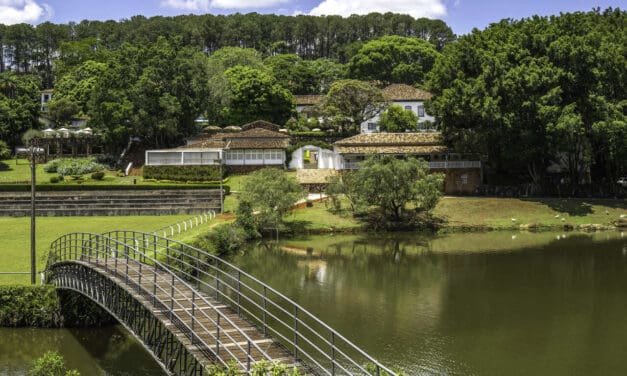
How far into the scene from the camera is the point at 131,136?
67.6 metres

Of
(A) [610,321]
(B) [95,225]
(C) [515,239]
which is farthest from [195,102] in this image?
(A) [610,321]

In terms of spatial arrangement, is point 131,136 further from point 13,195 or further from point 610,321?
point 610,321

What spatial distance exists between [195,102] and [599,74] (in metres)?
39.2

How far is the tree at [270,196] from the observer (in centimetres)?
4334

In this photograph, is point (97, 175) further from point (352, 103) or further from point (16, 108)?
point (352, 103)

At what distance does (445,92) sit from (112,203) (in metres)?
28.8

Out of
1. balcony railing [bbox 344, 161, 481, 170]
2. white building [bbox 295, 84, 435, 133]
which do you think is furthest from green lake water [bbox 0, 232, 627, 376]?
white building [bbox 295, 84, 435, 133]

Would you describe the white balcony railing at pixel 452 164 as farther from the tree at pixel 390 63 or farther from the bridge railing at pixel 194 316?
the tree at pixel 390 63

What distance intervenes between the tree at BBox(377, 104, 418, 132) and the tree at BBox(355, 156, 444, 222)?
21463 mm

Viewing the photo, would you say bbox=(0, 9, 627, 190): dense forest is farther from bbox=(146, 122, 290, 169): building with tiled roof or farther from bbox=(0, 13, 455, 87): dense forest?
bbox=(0, 13, 455, 87): dense forest

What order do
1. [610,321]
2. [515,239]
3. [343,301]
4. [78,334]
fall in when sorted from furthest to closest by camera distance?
[515,239]
[343,301]
[610,321]
[78,334]

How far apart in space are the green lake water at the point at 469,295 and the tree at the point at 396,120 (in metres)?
25.1

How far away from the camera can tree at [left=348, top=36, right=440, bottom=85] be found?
97.2 m

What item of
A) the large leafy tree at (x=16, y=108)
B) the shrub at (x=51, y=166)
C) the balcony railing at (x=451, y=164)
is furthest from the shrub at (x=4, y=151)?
the balcony railing at (x=451, y=164)
